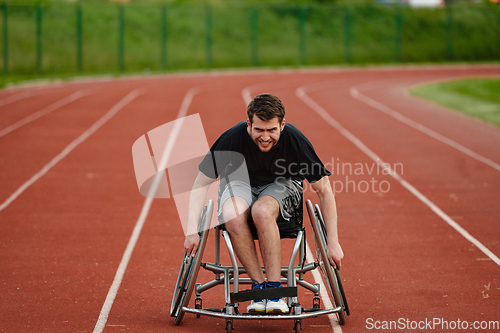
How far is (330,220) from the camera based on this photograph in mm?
3578

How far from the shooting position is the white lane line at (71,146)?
7.24m

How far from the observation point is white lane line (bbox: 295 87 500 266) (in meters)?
5.44

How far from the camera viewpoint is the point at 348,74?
25.1 m

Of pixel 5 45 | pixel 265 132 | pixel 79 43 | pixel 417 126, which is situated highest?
pixel 79 43

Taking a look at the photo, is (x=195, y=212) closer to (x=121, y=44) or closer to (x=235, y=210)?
(x=235, y=210)

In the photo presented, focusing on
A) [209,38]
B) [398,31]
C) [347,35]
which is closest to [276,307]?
[209,38]

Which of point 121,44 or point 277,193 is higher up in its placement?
point 121,44

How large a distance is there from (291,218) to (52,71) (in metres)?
22.2

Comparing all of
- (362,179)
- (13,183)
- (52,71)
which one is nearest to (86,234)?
(13,183)

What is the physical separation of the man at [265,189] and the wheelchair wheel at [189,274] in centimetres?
6

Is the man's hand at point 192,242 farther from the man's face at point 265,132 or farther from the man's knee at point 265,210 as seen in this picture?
the man's face at point 265,132

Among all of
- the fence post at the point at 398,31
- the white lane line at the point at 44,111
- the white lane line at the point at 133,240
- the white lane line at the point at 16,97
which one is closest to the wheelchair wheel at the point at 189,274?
the white lane line at the point at 133,240

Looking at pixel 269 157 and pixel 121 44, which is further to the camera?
pixel 121 44

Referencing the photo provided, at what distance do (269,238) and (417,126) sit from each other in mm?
9678
